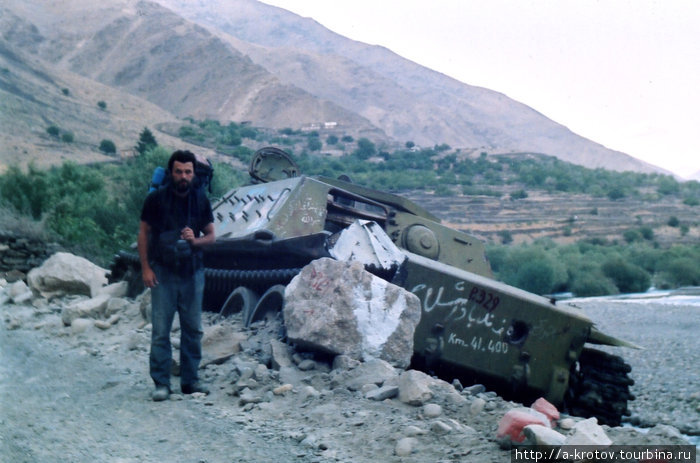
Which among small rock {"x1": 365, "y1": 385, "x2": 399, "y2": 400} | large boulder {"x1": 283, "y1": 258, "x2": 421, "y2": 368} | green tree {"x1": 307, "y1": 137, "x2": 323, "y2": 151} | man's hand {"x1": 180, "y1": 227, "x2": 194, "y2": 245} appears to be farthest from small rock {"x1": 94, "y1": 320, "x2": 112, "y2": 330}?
green tree {"x1": 307, "y1": 137, "x2": 323, "y2": 151}

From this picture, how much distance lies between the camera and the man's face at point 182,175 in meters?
5.11

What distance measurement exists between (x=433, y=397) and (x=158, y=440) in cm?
183

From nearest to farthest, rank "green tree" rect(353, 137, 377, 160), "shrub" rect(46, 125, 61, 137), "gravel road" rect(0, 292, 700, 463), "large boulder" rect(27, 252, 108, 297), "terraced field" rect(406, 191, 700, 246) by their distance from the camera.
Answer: "gravel road" rect(0, 292, 700, 463) < "large boulder" rect(27, 252, 108, 297) < "shrub" rect(46, 125, 61, 137) < "terraced field" rect(406, 191, 700, 246) < "green tree" rect(353, 137, 377, 160)

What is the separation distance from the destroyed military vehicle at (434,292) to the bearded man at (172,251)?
1.98 m

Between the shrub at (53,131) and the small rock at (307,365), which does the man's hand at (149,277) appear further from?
the shrub at (53,131)

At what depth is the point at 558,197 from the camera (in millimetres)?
47219

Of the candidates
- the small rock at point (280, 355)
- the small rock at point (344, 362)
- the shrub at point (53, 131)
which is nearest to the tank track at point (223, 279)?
the small rock at point (280, 355)

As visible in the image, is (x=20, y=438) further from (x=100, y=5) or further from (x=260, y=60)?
(x=260, y=60)

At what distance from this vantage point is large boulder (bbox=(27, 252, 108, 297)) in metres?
10.7

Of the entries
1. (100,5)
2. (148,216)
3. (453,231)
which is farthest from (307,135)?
(148,216)

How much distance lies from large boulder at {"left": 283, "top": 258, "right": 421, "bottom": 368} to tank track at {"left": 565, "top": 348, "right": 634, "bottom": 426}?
2.82 m

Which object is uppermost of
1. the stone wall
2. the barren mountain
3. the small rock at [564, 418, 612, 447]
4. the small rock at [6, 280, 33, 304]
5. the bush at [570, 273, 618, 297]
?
the barren mountain

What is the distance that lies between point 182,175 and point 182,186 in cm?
8

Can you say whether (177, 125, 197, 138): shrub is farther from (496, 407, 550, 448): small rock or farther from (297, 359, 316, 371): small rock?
(496, 407, 550, 448): small rock
